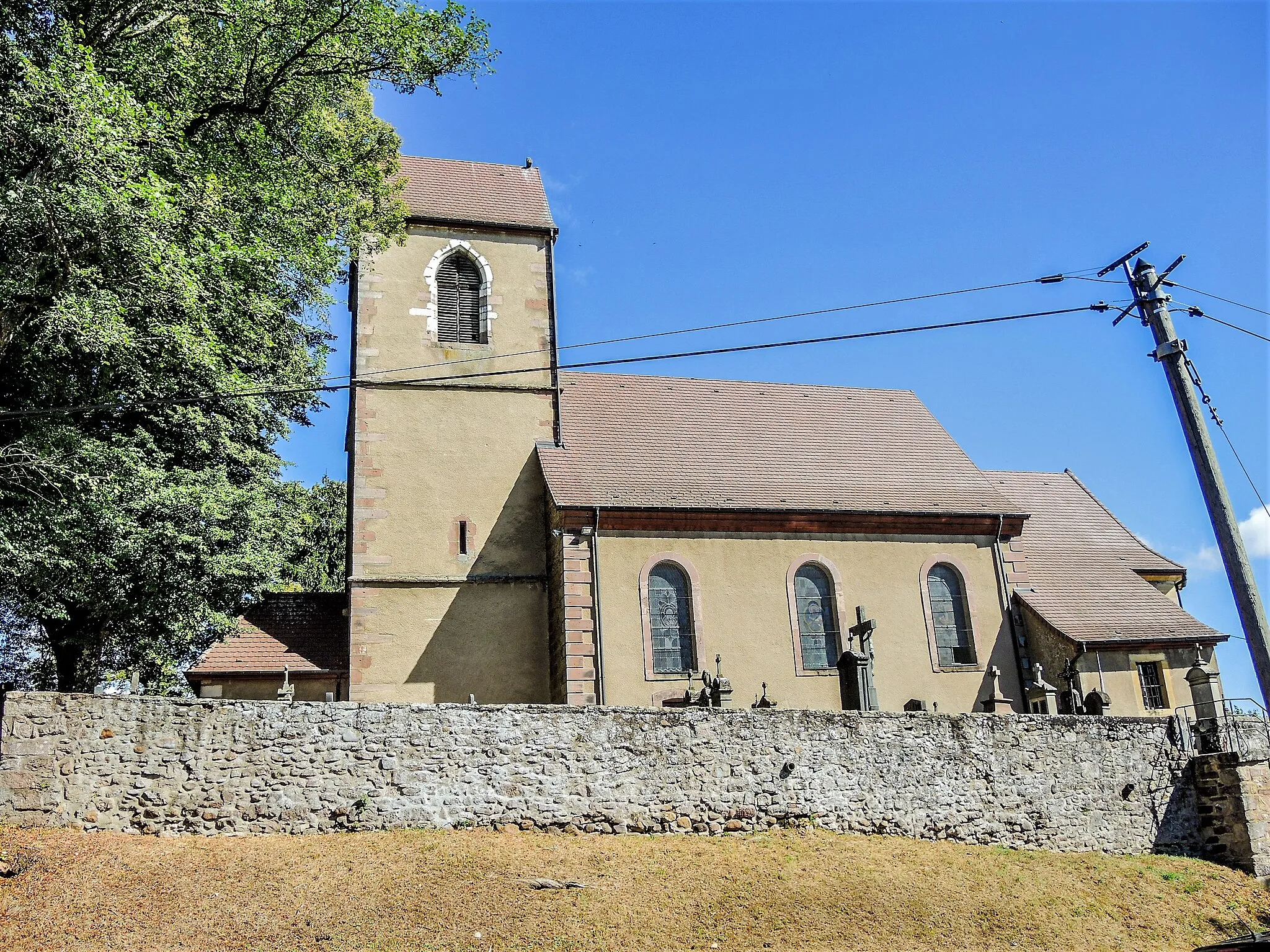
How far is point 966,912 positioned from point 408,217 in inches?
710

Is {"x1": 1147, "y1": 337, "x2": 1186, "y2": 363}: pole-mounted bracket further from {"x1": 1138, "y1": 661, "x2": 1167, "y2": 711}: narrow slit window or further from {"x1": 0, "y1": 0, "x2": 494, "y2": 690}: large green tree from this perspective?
{"x1": 1138, "y1": 661, "x2": 1167, "y2": 711}: narrow slit window

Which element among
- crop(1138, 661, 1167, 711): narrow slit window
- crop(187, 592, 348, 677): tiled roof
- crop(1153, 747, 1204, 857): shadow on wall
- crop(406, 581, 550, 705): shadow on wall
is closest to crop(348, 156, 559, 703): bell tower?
crop(406, 581, 550, 705): shadow on wall

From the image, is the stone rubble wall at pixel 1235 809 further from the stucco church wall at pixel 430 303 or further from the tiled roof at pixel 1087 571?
the stucco church wall at pixel 430 303

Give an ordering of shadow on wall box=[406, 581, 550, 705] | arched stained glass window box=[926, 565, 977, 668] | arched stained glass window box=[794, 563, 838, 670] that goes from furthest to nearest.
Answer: arched stained glass window box=[926, 565, 977, 668] → arched stained glass window box=[794, 563, 838, 670] → shadow on wall box=[406, 581, 550, 705]

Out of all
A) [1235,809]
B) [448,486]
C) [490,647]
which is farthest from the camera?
[448,486]

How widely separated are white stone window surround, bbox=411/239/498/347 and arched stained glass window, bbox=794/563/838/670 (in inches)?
353

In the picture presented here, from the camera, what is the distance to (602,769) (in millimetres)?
14734

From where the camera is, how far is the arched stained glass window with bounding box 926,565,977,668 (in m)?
21.9

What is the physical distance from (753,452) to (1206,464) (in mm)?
15096

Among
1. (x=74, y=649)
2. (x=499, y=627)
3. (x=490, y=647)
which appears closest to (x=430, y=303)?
(x=499, y=627)

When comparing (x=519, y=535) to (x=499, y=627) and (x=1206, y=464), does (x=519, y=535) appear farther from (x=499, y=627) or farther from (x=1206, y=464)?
(x=1206, y=464)

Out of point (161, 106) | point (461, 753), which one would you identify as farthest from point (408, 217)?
point (461, 753)

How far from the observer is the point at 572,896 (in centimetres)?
1223

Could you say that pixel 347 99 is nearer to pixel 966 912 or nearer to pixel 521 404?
pixel 521 404
